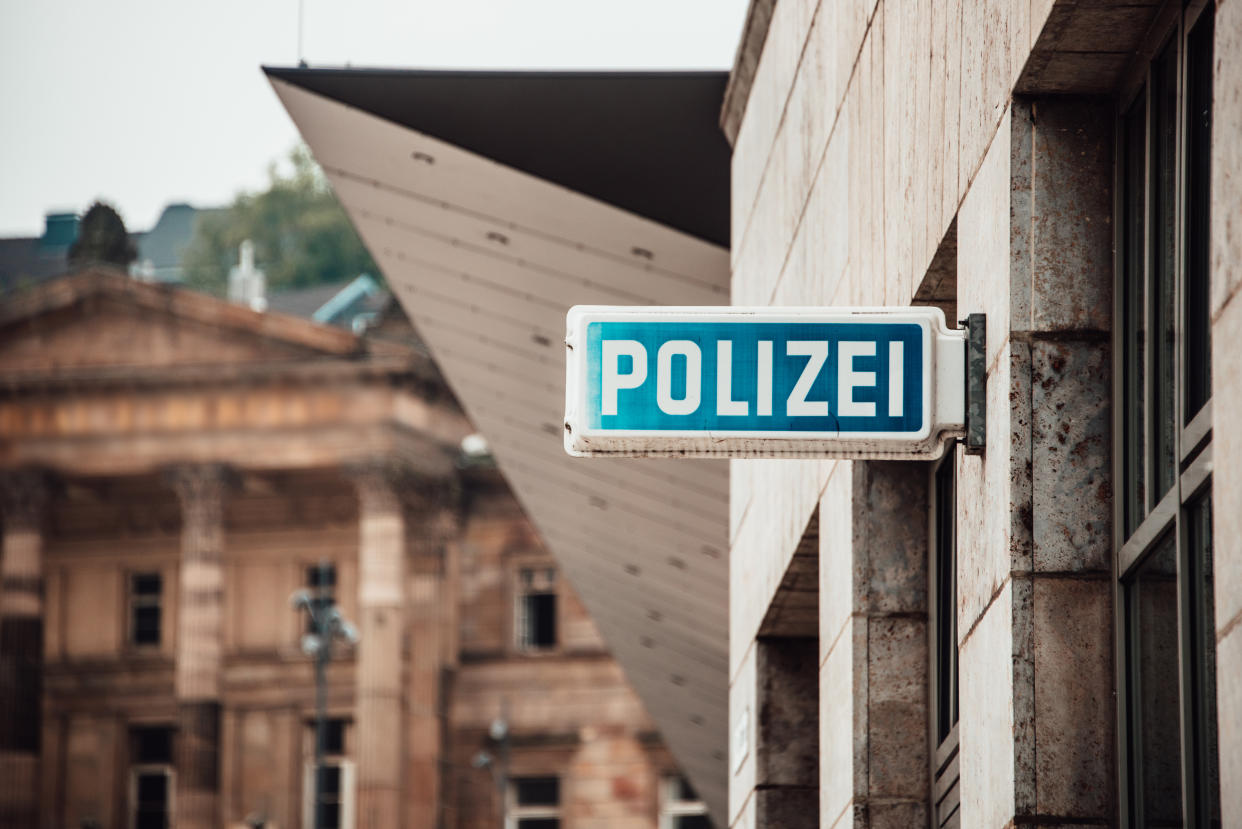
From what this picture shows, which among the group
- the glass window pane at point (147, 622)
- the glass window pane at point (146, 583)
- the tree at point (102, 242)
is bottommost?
the glass window pane at point (147, 622)

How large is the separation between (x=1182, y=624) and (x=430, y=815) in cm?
5592

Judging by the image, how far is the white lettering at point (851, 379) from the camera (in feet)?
22.6

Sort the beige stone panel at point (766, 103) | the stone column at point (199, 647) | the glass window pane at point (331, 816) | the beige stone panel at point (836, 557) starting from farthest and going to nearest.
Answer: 1. the glass window pane at point (331, 816)
2. the stone column at point (199, 647)
3. the beige stone panel at point (766, 103)
4. the beige stone panel at point (836, 557)

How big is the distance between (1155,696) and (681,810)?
5631 centimetres

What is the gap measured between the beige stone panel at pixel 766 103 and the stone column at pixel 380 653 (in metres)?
45.9

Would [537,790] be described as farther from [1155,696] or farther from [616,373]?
[1155,696]

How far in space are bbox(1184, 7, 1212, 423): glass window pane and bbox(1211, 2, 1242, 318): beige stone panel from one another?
50cm

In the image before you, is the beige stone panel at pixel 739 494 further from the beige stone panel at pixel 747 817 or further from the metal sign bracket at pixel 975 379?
the metal sign bracket at pixel 975 379

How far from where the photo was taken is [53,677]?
6444cm

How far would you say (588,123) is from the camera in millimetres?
14969

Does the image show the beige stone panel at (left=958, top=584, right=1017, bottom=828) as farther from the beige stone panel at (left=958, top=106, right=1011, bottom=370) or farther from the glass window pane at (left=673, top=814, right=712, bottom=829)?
the glass window pane at (left=673, top=814, right=712, bottom=829)

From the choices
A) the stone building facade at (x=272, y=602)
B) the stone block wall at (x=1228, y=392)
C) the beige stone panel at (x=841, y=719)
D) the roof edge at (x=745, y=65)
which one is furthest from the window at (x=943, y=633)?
the stone building facade at (x=272, y=602)

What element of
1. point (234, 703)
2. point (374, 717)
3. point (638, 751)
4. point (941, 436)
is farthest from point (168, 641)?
point (941, 436)

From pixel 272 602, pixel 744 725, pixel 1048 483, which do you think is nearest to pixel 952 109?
pixel 1048 483
